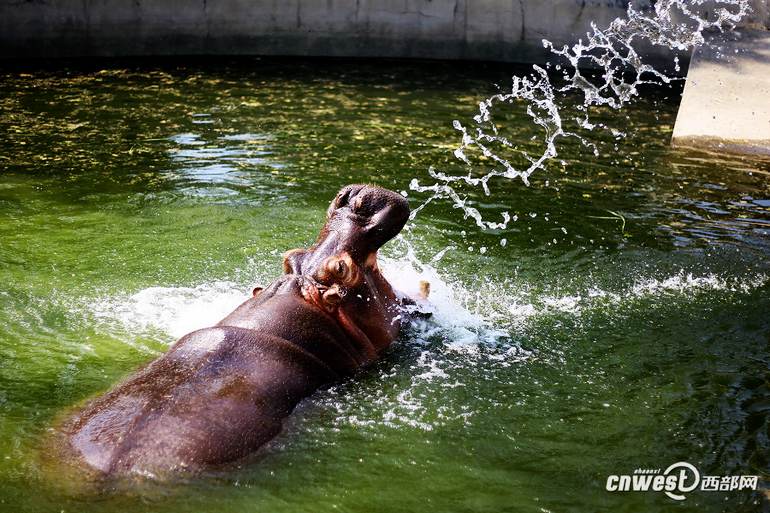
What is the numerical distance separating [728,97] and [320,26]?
6787 mm

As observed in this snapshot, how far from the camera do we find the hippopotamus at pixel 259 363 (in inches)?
176

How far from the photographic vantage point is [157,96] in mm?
13555

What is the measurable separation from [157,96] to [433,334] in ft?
27.0

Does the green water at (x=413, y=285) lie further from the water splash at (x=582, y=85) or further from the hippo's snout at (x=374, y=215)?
the hippo's snout at (x=374, y=215)

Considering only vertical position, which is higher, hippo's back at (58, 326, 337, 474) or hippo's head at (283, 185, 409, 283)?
hippo's head at (283, 185, 409, 283)

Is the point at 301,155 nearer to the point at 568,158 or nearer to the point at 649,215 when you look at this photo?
the point at 568,158

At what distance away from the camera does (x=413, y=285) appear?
6848 mm

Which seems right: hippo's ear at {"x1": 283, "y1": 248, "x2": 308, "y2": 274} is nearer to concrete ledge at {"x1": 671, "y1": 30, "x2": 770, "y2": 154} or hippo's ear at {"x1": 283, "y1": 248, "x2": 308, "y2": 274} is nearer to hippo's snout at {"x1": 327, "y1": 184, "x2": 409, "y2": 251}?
hippo's snout at {"x1": 327, "y1": 184, "x2": 409, "y2": 251}

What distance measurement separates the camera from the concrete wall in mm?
16250

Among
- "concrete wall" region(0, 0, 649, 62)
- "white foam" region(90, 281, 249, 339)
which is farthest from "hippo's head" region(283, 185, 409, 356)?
"concrete wall" region(0, 0, 649, 62)

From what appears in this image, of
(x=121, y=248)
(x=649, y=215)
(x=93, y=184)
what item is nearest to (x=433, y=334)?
(x=121, y=248)

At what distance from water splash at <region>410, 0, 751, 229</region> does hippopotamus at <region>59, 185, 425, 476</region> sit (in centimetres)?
360

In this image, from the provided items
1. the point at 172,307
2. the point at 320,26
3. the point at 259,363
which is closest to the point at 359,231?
the point at 259,363

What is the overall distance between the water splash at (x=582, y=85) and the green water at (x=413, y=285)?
315 millimetres
